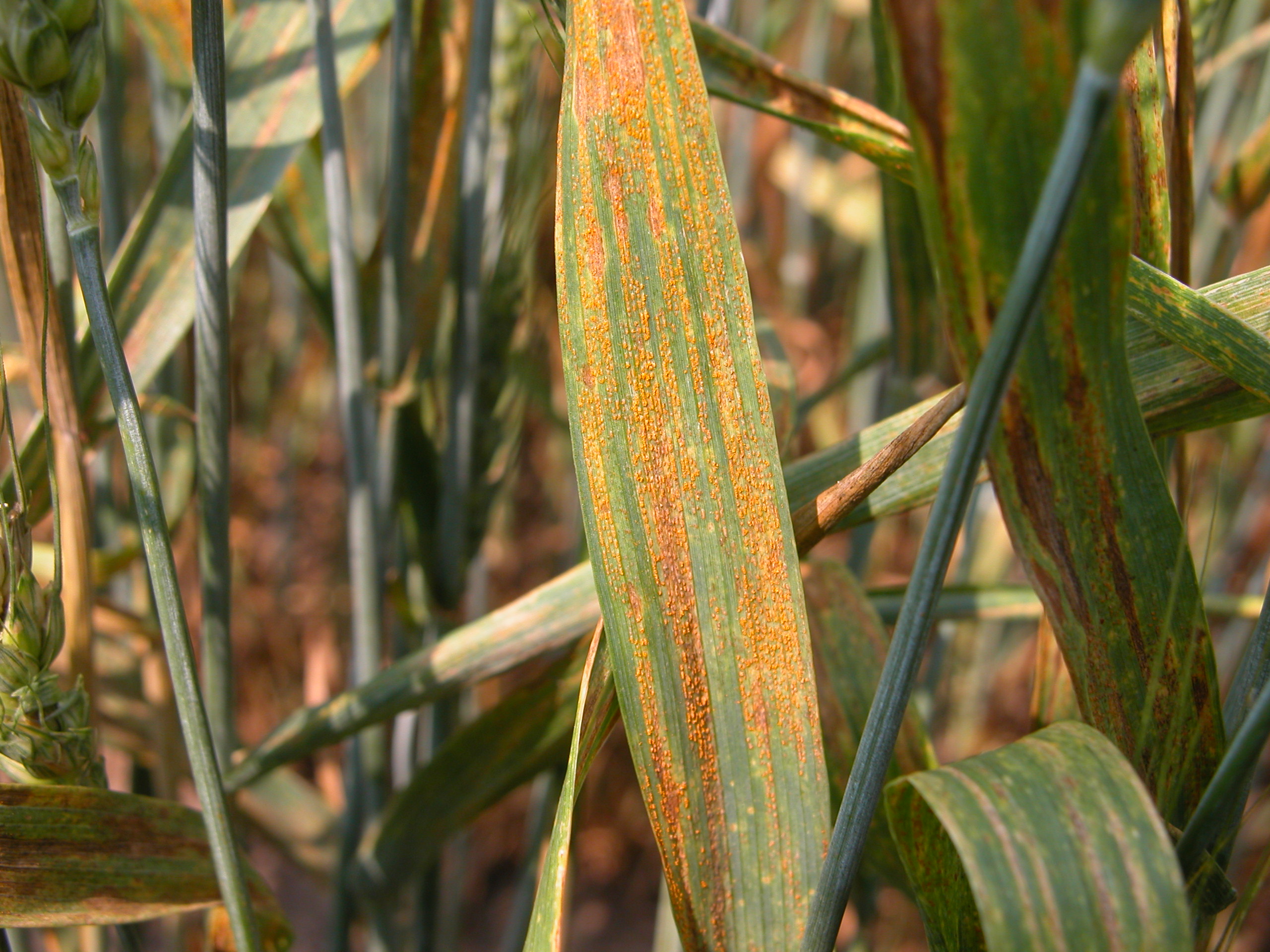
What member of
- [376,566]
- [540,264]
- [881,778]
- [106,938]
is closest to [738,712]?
[881,778]

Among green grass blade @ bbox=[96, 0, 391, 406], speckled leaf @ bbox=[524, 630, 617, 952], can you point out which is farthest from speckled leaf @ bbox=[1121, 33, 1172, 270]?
green grass blade @ bbox=[96, 0, 391, 406]

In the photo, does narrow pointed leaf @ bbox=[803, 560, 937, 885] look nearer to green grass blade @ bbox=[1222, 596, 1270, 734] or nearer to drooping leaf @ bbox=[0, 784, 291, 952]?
green grass blade @ bbox=[1222, 596, 1270, 734]

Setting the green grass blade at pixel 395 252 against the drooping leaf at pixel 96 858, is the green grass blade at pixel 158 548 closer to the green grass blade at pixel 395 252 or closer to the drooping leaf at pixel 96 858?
the drooping leaf at pixel 96 858

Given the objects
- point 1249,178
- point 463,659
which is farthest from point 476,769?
point 1249,178

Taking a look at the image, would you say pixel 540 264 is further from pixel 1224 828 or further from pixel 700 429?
pixel 1224 828

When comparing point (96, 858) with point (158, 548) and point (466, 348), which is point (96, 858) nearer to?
point (158, 548)

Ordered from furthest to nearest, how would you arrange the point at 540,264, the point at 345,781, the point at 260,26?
the point at 540,264, the point at 345,781, the point at 260,26
